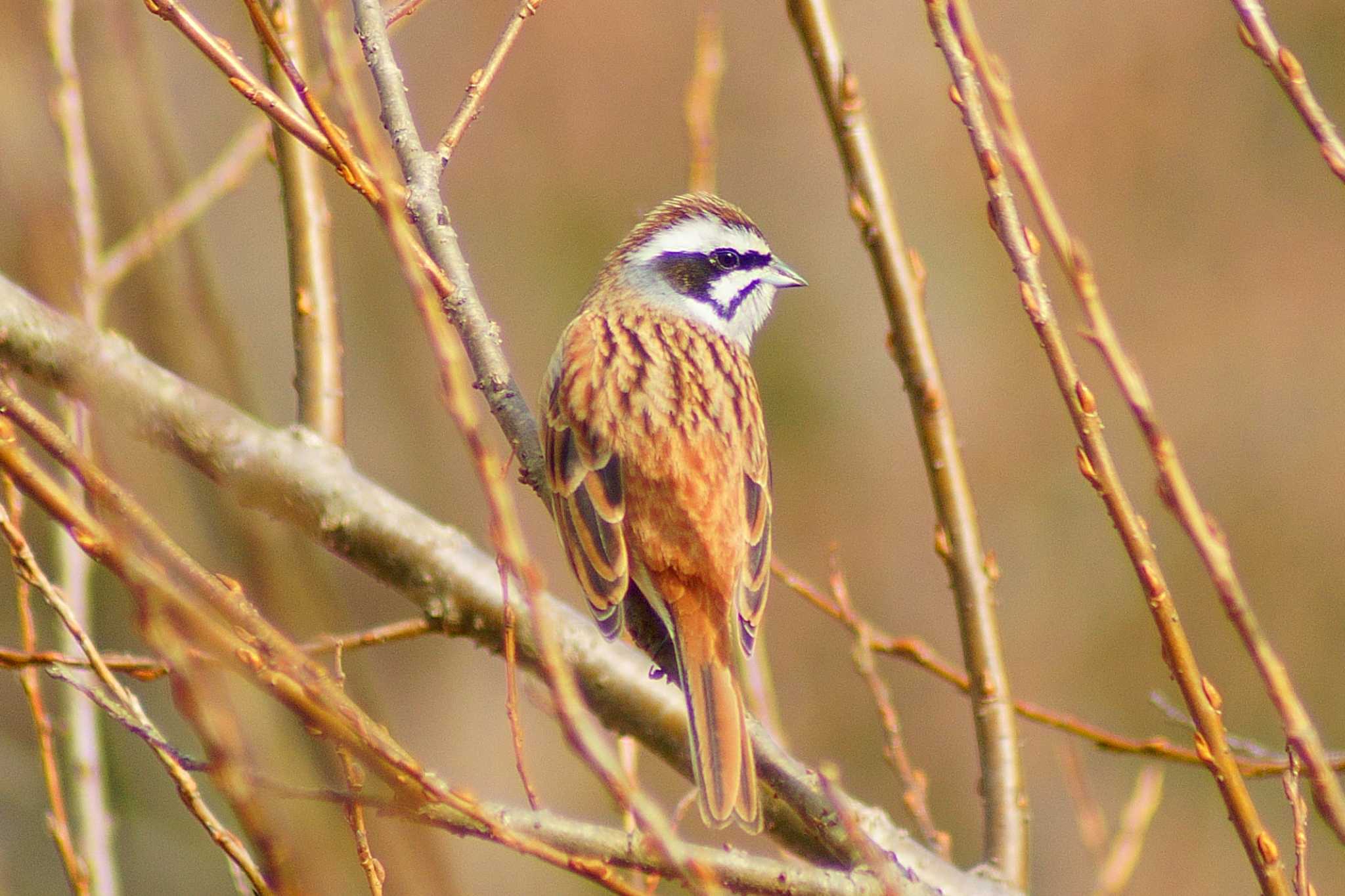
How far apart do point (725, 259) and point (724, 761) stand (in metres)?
1.83

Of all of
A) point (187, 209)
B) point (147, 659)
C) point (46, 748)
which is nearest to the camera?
point (46, 748)

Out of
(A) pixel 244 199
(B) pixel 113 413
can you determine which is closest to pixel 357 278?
(A) pixel 244 199

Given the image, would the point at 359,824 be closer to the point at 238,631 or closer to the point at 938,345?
the point at 238,631

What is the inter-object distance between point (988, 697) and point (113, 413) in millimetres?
2101

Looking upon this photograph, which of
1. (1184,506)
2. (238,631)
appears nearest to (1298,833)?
(1184,506)

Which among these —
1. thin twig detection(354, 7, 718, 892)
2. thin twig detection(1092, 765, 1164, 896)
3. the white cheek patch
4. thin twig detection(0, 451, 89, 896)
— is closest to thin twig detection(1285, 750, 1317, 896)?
thin twig detection(354, 7, 718, 892)

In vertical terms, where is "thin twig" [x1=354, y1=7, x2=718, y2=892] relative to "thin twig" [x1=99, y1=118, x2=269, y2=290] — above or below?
below

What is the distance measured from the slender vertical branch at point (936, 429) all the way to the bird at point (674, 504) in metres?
0.46

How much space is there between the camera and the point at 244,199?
1138 centimetres

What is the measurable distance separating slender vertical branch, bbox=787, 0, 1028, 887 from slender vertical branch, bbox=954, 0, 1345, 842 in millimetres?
1547

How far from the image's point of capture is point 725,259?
13.8 feet

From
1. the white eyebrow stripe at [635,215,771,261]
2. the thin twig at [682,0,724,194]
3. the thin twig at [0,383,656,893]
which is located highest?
the thin twig at [682,0,724,194]

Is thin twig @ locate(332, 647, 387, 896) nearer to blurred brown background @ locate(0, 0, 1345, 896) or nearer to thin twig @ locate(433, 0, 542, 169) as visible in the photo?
thin twig @ locate(433, 0, 542, 169)

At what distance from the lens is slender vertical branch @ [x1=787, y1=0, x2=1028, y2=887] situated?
326cm
